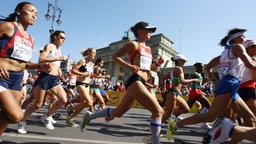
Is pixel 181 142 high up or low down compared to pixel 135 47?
down

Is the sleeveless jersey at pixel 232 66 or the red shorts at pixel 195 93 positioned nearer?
the sleeveless jersey at pixel 232 66

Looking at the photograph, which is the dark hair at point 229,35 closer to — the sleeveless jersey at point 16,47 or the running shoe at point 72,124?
the sleeveless jersey at point 16,47

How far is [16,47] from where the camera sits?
326 centimetres

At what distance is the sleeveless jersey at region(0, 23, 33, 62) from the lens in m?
3.16

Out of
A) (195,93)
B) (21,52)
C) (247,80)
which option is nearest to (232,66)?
(247,80)

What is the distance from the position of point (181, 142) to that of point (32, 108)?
3186 mm

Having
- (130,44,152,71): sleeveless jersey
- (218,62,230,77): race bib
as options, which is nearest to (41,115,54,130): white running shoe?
(130,44,152,71): sleeveless jersey

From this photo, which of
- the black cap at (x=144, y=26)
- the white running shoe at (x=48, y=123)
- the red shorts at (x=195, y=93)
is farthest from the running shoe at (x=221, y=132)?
the red shorts at (x=195, y=93)

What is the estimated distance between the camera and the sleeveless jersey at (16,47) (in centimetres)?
316

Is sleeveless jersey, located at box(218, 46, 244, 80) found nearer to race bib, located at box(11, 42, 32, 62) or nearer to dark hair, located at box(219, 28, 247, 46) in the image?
dark hair, located at box(219, 28, 247, 46)

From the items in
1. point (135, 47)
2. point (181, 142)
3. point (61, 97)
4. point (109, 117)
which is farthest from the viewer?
point (61, 97)

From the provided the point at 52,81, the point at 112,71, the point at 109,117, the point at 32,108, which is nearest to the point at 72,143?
the point at 109,117

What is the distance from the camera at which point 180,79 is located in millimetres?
5949

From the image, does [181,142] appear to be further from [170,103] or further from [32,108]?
[32,108]
